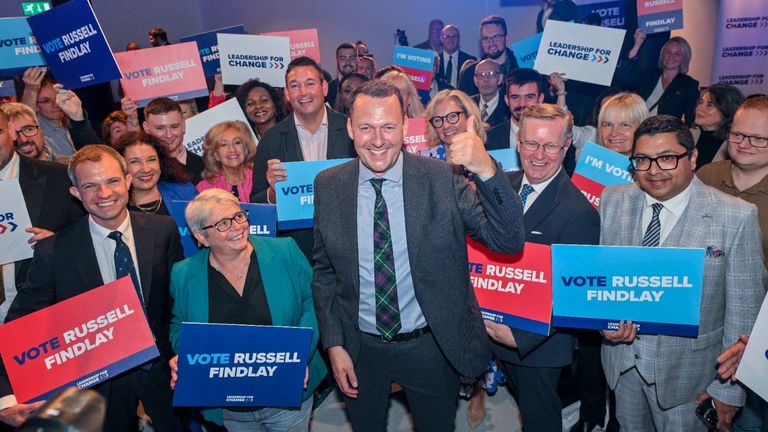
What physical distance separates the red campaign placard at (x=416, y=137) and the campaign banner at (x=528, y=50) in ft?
7.78

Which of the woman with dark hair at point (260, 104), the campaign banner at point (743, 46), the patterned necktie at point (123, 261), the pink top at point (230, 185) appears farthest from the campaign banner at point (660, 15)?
the patterned necktie at point (123, 261)

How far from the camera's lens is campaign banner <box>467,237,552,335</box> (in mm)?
2641

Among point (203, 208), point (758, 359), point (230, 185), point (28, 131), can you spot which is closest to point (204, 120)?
point (230, 185)

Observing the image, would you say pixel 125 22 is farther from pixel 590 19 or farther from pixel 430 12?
pixel 590 19

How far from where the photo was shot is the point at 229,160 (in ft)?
13.7

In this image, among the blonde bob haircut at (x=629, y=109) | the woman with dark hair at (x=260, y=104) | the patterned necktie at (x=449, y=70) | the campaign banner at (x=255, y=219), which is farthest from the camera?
the patterned necktie at (x=449, y=70)

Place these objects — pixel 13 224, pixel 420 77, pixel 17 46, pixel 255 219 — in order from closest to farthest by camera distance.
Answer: pixel 13 224
pixel 255 219
pixel 17 46
pixel 420 77

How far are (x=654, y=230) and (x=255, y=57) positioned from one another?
4582 mm

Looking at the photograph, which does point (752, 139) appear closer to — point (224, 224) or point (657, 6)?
point (224, 224)

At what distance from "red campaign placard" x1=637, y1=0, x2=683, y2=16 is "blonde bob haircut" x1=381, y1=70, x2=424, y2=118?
3697mm

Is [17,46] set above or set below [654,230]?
above

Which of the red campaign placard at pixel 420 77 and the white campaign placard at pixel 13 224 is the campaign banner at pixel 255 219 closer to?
the white campaign placard at pixel 13 224

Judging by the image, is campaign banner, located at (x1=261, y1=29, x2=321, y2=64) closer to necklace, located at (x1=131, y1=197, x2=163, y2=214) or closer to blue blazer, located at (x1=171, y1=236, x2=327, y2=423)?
necklace, located at (x1=131, y1=197, x2=163, y2=214)

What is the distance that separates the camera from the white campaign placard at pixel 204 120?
4.90 m
